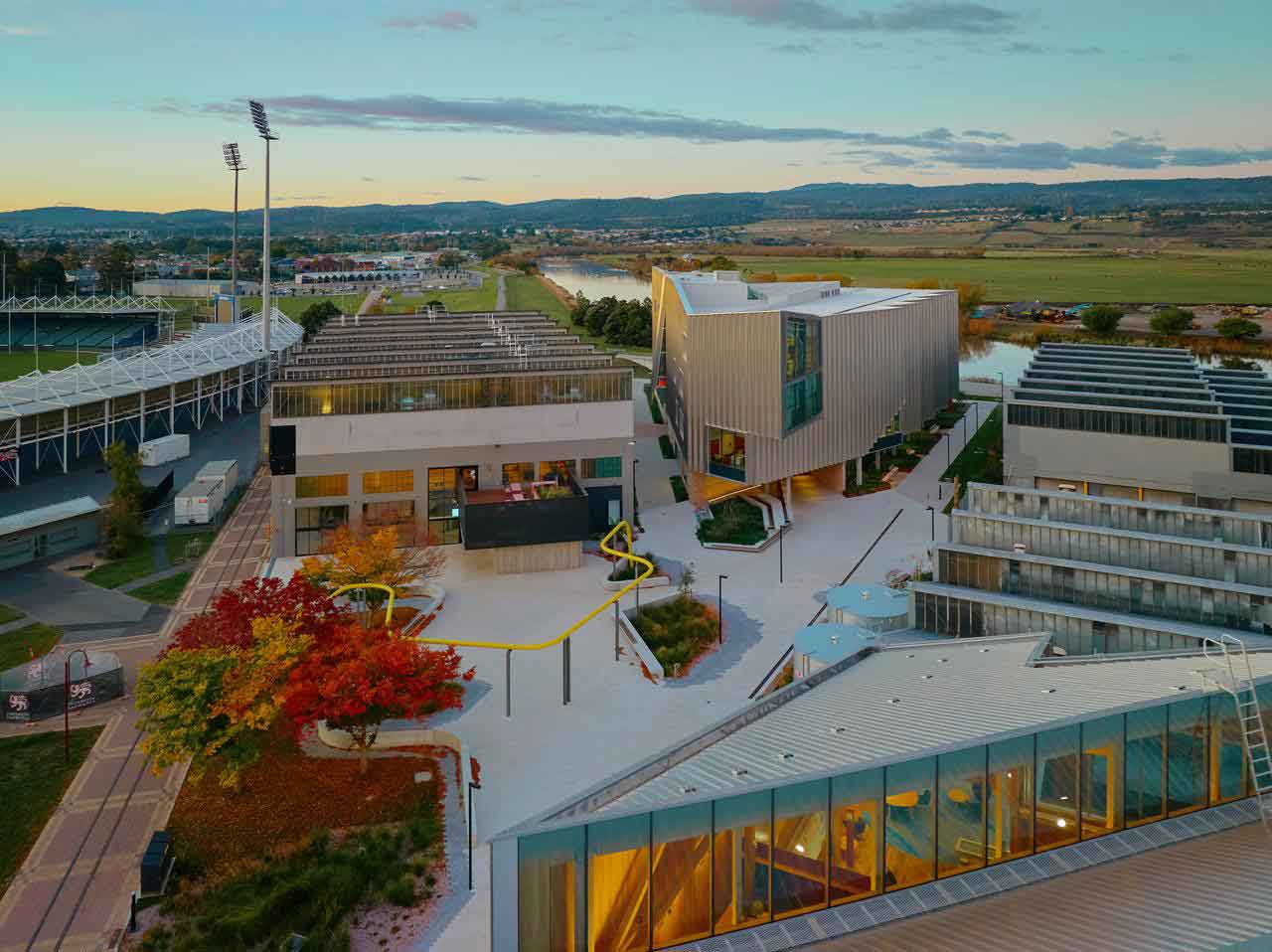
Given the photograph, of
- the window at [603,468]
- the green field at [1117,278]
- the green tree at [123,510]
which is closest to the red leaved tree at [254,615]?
the green tree at [123,510]

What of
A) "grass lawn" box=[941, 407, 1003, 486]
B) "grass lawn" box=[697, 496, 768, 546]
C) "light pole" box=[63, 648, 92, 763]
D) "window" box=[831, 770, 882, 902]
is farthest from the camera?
"grass lawn" box=[941, 407, 1003, 486]

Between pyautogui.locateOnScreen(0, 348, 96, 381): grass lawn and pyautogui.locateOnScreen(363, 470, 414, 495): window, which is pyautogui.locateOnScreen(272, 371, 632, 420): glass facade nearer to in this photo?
pyautogui.locateOnScreen(363, 470, 414, 495): window

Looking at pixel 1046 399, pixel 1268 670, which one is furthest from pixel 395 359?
pixel 1268 670

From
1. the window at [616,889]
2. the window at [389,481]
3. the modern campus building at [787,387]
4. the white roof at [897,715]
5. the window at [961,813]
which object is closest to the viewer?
the window at [616,889]

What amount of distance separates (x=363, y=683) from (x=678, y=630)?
44.0 ft

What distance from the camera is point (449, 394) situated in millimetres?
44188

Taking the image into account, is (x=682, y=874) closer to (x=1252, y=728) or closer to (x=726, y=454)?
(x=1252, y=728)

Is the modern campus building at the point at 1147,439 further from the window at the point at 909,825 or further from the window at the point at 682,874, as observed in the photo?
the window at the point at 682,874

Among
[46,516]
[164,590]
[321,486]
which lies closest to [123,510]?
[46,516]

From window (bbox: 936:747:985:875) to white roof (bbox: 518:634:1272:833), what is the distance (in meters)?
0.27

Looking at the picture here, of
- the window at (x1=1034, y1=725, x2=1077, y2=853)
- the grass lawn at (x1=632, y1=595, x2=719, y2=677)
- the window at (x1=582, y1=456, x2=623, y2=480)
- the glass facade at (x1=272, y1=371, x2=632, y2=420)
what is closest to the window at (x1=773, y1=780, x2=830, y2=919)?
the window at (x1=1034, y1=725, x2=1077, y2=853)

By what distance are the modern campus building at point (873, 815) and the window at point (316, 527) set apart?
2875cm

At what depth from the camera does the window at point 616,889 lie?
13.5 meters

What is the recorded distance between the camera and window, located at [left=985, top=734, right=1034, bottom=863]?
15.2 metres
